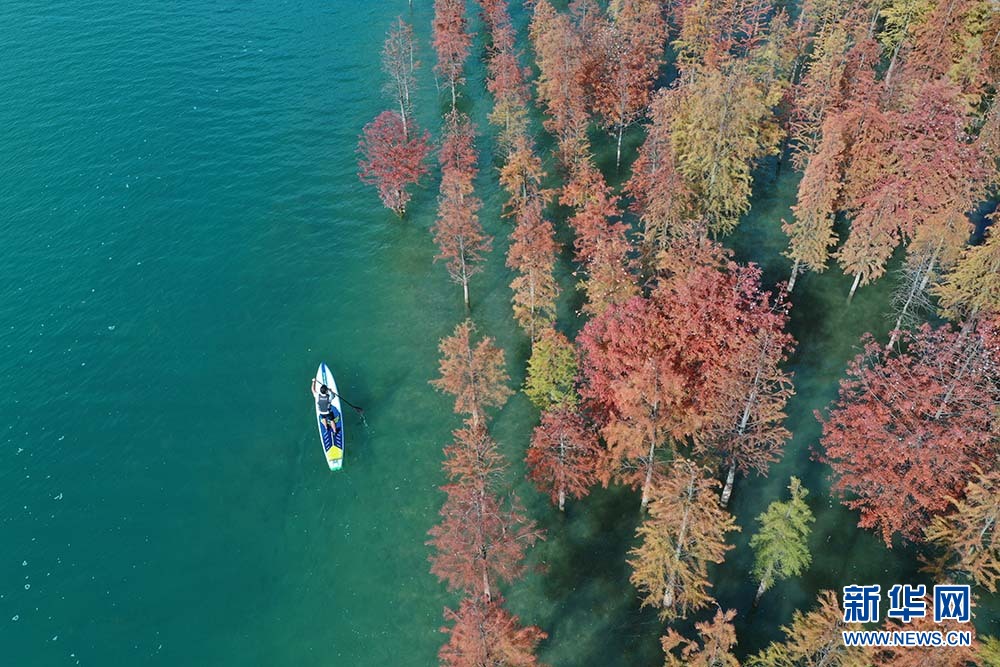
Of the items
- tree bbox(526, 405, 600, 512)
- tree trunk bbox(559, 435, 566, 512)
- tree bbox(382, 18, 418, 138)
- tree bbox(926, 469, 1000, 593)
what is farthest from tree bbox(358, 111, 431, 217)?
tree bbox(926, 469, 1000, 593)

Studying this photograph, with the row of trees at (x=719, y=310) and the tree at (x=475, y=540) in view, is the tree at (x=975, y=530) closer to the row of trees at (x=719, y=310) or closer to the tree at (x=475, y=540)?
the row of trees at (x=719, y=310)

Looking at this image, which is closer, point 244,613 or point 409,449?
point 244,613

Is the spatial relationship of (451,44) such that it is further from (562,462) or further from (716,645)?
(716,645)

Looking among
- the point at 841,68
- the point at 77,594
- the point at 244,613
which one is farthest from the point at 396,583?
the point at 841,68

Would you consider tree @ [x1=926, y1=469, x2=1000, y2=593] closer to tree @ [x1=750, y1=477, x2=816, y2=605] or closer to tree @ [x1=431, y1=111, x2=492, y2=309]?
tree @ [x1=750, y1=477, x2=816, y2=605]

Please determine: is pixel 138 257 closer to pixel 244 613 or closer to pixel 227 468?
pixel 227 468

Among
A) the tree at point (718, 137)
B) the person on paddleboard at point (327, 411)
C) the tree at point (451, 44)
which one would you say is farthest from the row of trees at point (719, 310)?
the person on paddleboard at point (327, 411)
